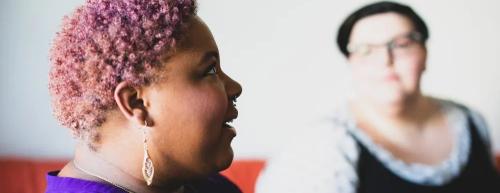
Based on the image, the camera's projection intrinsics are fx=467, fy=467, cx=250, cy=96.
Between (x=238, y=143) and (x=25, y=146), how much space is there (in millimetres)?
518

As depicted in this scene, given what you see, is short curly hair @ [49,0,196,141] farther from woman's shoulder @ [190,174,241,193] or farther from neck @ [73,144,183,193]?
woman's shoulder @ [190,174,241,193]

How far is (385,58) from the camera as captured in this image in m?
1.00

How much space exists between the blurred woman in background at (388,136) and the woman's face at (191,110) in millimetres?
505

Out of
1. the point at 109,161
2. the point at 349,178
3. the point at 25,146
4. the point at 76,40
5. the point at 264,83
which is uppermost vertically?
the point at 76,40

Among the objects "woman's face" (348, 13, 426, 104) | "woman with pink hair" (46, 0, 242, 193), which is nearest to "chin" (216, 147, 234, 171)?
"woman with pink hair" (46, 0, 242, 193)

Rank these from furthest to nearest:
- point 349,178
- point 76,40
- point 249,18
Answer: point 249,18, point 349,178, point 76,40

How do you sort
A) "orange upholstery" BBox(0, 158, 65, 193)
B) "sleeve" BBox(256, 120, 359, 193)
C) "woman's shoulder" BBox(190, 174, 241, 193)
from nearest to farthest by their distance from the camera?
"woman's shoulder" BBox(190, 174, 241, 193) → "sleeve" BBox(256, 120, 359, 193) → "orange upholstery" BBox(0, 158, 65, 193)

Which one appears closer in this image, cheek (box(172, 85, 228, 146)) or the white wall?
cheek (box(172, 85, 228, 146))

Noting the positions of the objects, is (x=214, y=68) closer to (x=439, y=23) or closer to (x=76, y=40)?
(x=76, y=40)

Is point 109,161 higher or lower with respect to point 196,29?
lower

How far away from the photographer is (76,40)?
44cm

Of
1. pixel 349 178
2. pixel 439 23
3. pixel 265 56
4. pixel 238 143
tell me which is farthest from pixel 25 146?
pixel 439 23

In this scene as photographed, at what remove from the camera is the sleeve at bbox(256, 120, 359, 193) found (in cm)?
96

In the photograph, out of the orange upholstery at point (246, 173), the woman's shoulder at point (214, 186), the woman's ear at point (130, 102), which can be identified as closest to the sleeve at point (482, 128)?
the orange upholstery at point (246, 173)
